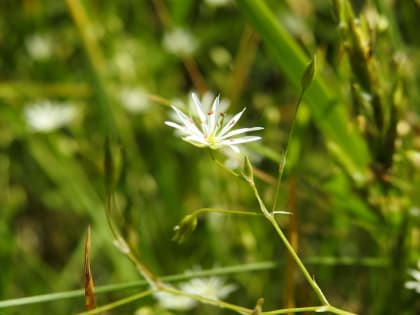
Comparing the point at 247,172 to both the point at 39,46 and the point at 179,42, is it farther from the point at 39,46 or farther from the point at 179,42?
the point at 39,46

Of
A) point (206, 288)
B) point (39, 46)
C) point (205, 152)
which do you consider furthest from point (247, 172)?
point (39, 46)

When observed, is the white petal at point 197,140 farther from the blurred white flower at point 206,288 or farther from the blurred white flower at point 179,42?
the blurred white flower at point 179,42

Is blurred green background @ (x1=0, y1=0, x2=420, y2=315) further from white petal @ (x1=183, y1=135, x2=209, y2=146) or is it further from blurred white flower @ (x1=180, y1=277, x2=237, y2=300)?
white petal @ (x1=183, y1=135, x2=209, y2=146)

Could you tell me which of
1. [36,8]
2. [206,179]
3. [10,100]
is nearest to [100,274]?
[206,179]

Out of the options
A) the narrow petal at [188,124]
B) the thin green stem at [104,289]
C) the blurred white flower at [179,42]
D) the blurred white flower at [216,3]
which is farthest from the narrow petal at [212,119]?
the blurred white flower at [216,3]

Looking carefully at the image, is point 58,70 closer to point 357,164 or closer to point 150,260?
point 150,260

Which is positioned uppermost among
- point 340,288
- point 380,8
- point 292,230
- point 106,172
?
point 380,8

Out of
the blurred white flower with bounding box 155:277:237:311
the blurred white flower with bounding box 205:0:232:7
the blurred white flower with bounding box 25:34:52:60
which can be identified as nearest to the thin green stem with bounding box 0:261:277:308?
the blurred white flower with bounding box 155:277:237:311
